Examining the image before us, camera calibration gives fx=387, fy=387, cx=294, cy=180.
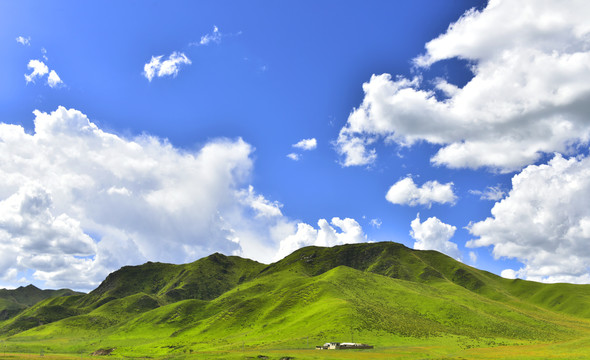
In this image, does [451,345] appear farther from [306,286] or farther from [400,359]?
[306,286]

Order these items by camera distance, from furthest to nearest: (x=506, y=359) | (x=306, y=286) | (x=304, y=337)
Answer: (x=306, y=286) → (x=304, y=337) → (x=506, y=359)

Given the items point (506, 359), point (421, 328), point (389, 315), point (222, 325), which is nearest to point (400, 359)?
point (506, 359)

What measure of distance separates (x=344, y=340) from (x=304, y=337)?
11649 millimetres

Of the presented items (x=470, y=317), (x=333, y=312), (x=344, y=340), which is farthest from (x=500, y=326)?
(x=344, y=340)

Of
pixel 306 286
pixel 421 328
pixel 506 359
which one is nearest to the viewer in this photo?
pixel 506 359

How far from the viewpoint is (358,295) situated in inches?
6471

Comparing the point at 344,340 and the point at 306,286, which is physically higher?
the point at 306,286

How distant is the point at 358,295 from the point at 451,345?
226 feet

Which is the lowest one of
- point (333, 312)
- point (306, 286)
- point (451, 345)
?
point (451, 345)

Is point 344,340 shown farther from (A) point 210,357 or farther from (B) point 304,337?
(A) point 210,357

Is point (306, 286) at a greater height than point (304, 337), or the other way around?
point (306, 286)

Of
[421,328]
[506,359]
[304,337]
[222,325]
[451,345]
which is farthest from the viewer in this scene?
[222,325]

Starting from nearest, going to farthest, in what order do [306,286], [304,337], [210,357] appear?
1. [210,357]
2. [304,337]
3. [306,286]

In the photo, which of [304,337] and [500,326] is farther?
[500,326]
